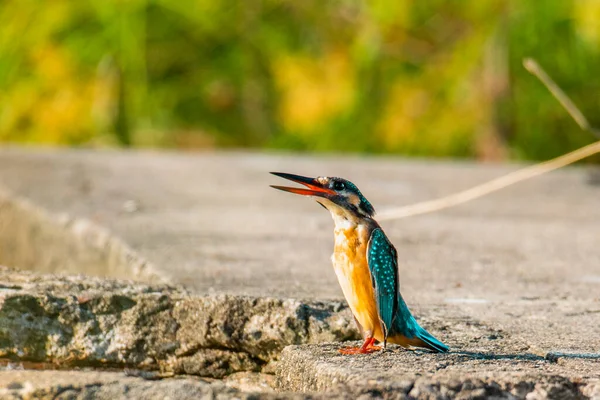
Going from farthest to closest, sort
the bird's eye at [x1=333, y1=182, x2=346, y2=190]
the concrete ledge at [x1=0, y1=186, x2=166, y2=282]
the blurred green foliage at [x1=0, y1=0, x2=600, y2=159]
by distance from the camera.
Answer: the blurred green foliage at [x1=0, y1=0, x2=600, y2=159] < the concrete ledge at [x1=0, y1=186, x2=166, y2=282] < the bird's eye at [x1=333, y1=182, x2=346, y2=190]

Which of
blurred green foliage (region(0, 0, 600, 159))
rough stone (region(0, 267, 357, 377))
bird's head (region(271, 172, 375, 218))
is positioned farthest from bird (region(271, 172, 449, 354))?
blurred green foliage (region(0, 0, 600, 159))

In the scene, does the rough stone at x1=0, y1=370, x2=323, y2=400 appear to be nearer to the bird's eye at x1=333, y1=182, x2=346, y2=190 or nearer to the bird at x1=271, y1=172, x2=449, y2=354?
the bird at x1=271, y1=172, x2=449, y2=354

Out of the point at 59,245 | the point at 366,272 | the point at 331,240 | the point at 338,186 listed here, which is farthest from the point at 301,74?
the point at 366,272

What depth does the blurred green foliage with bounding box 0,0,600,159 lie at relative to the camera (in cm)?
820

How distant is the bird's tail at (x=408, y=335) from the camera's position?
2221 mm

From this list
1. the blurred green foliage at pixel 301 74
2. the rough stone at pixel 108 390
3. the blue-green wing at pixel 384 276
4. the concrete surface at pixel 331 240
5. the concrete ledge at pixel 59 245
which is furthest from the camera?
the blurred green foliage at pixel 301 74

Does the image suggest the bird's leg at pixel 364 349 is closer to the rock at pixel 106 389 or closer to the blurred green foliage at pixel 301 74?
the rock at pixel 106 389

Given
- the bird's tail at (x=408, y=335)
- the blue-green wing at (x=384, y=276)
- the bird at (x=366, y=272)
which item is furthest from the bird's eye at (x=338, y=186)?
the bird's tail at (x=408, y=335)

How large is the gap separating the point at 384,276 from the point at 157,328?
0.62 meters

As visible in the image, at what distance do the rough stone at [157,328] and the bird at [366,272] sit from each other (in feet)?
0.94

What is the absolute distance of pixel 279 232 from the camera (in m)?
4.19

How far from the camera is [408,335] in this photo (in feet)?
7.30

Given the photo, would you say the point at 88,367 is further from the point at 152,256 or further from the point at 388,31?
the point at 388,31

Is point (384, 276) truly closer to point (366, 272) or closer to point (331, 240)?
point (366, 272)
